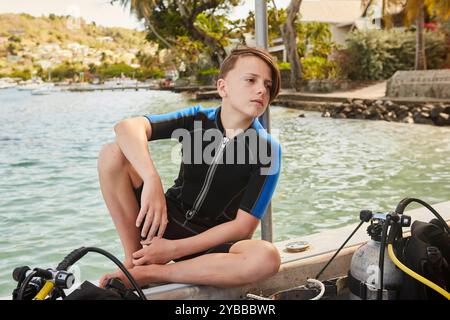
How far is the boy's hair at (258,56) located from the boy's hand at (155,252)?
1.92ft

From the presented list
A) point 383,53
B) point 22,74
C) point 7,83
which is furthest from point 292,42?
point 7,83

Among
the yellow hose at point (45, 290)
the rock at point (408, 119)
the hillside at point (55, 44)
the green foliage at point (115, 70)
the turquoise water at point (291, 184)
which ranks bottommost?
the turquoise water at point (291, 184)

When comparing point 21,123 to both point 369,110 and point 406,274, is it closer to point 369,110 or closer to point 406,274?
point 369,110

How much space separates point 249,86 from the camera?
1.76m

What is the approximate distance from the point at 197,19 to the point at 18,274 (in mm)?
30300

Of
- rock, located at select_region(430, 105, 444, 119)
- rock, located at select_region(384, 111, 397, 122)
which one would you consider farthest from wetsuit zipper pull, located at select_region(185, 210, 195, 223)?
rock, located at select_region(384, 111, 397, 122)

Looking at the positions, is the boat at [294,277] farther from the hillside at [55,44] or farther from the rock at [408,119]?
the hillside at [55,44]

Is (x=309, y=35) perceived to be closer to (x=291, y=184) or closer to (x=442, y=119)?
(x=442, y=119)

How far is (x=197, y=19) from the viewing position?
3038 cm

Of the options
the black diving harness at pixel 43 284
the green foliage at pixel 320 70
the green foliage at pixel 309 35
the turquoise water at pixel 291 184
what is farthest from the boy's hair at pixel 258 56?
the green foliage at pixel 309 35

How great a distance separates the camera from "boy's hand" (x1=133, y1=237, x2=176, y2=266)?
5.45 ft

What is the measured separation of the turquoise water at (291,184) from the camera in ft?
15.4

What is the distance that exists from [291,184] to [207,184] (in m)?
4.94
